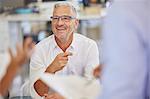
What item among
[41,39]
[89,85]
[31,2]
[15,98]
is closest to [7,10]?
[31,2]

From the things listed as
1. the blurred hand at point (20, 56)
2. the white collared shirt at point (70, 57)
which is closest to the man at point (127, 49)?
the blurred hand at point (20, 56)

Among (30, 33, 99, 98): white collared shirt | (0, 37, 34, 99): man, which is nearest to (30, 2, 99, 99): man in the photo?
(30, 33, 99, 98): white collared shirt

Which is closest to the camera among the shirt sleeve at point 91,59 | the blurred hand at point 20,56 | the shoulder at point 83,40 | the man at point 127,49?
the man at point 127,49

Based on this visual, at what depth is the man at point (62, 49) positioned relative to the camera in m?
0.91

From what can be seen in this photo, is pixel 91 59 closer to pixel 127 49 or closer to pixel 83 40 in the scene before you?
pixel 83 40

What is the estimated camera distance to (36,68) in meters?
0.93

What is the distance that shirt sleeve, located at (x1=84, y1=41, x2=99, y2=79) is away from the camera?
0.83 m

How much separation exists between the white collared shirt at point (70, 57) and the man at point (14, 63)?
0.16m

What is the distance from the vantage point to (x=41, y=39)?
94 centimetres

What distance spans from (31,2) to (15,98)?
35cm

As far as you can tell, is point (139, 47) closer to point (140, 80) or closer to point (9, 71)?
point (140, 80)

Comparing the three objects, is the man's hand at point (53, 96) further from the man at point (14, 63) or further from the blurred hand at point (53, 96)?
the man at point (14, 63)

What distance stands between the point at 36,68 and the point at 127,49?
18.1 inches

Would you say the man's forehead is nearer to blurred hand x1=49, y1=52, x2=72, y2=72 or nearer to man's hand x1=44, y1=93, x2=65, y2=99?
blurred hand x1=49, y1=52, x2=72, y2=72
